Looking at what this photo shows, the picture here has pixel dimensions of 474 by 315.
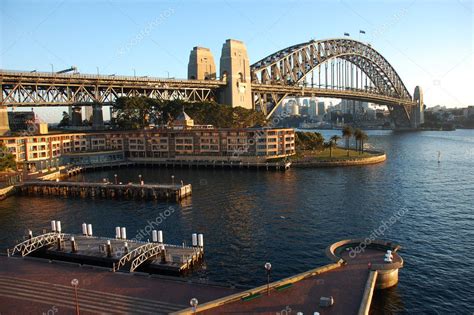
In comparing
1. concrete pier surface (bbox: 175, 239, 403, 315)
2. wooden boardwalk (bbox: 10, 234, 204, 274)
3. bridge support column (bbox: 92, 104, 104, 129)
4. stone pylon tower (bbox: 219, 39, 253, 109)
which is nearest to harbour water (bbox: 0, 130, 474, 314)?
wooden boardwalk (bbox: 10, 234, 204, 274)

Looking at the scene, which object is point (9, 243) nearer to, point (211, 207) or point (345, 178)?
point (211, 207)

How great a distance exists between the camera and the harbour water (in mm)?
31953

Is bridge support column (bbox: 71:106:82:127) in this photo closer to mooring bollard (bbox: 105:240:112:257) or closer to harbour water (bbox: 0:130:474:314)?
harbour water (bbox: 0:130:474:314)

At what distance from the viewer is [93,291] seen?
1083 inches

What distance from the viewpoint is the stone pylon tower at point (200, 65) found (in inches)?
5778

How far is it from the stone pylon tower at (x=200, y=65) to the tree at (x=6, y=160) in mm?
77395

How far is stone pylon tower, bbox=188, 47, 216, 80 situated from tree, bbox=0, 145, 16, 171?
254 feet

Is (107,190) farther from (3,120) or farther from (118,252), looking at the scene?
(3,120)

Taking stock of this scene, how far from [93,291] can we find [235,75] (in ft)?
386

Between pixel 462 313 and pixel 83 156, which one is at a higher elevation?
pixel 83 156

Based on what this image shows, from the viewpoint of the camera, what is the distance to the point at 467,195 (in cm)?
6138

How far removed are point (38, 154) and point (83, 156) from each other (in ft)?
32.1

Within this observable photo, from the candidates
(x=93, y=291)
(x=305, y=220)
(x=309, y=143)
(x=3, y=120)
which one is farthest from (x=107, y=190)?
(x=309, y=143)

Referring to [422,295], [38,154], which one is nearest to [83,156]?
[38,154]
